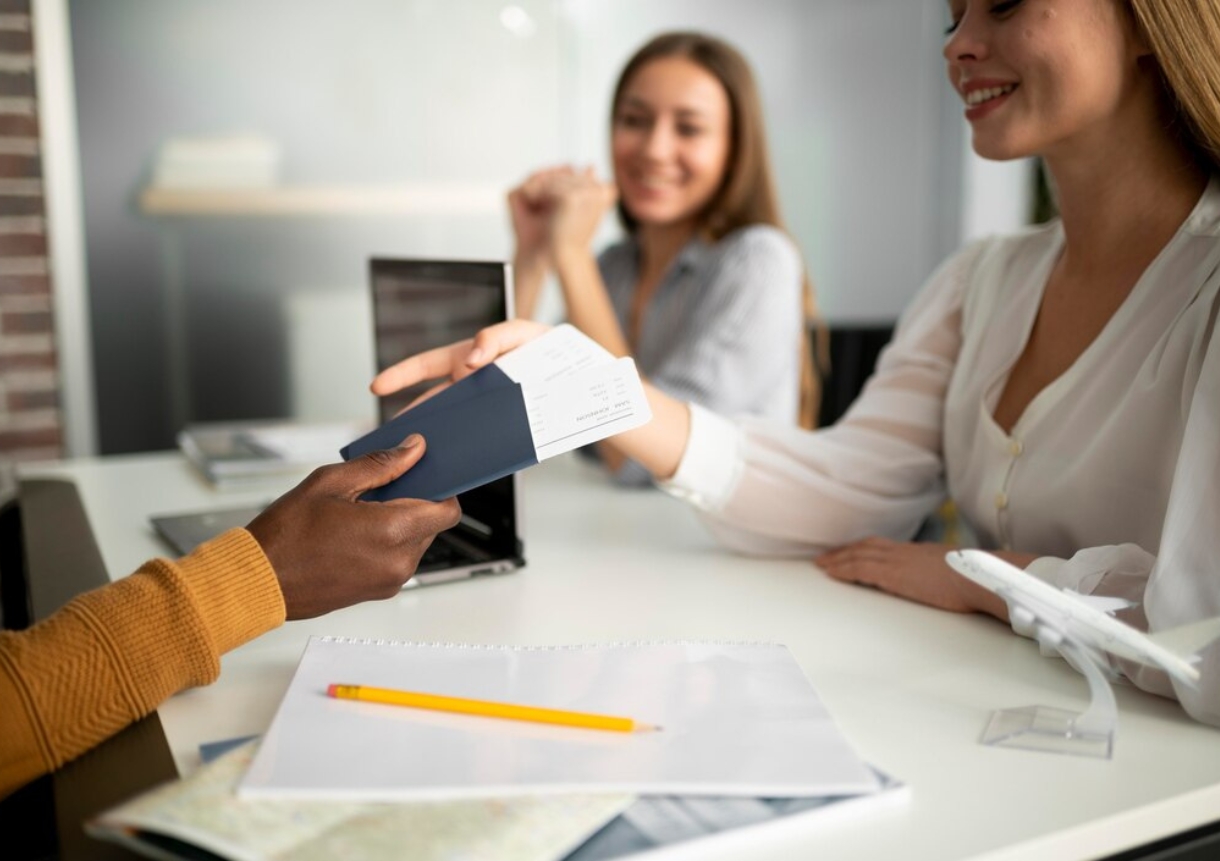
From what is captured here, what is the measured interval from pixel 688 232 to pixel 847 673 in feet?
4.38

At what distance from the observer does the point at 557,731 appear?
69cm

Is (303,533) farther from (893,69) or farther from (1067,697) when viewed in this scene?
(893,69)

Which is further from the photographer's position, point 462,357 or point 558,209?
point 558,209

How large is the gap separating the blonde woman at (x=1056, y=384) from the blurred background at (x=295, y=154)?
4.11 ft

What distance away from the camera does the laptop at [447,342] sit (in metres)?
1.07

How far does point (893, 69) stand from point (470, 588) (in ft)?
9.70

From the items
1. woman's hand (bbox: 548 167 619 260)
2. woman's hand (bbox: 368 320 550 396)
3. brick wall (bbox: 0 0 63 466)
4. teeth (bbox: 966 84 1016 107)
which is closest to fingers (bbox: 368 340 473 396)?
woman's hand (bbox: 368 320 550 396)

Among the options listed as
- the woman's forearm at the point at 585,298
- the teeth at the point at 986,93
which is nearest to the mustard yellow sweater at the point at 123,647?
the teeth at the point at 986,93

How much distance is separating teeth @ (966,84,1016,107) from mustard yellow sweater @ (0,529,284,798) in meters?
0.74

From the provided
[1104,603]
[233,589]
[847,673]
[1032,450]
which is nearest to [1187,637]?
[1104,603]

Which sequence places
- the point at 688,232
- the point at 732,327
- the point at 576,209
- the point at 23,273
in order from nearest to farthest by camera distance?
the point at 732,327
the point at 576,209
the point at 688,232
the point at 23,273

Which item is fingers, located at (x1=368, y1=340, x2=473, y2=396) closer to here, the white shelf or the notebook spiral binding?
the notebook spiral binding

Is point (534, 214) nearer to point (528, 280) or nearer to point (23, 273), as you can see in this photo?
point (528, 280)

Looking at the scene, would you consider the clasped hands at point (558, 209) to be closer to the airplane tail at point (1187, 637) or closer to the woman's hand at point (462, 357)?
the woman's hand at point (462, 357)
